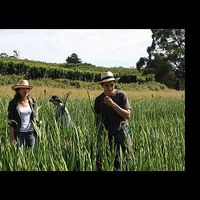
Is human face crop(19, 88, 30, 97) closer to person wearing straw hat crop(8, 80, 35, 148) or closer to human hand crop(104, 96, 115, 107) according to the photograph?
person wearing straw hat crop(8, 80, 35, 148)

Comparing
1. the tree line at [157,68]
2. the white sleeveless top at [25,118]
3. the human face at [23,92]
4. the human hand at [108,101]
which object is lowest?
the white sleeveless top at [25,118]

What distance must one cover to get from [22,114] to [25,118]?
0.05m

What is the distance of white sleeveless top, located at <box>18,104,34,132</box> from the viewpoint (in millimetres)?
3475

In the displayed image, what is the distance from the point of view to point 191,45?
4.23 feet

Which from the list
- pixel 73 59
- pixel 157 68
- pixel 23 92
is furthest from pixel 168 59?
pixel 23 92

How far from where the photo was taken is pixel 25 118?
3521mm

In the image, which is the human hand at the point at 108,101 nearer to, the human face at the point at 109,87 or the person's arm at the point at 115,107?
the person's arm at the point at 115,107

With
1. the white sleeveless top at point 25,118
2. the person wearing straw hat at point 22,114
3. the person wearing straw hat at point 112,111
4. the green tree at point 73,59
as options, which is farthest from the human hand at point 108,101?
the green tree at point 73,59

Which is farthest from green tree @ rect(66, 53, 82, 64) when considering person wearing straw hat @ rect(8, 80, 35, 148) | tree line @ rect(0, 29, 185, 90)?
person wearing straw hat @ rect(8, 80, 35, 148)

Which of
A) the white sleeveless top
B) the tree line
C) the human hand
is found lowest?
the white sleeveless top

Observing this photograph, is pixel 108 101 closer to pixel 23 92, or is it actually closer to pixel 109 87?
pixel 109 87

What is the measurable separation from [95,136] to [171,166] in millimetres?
540

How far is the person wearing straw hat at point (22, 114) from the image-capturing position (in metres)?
3.44
